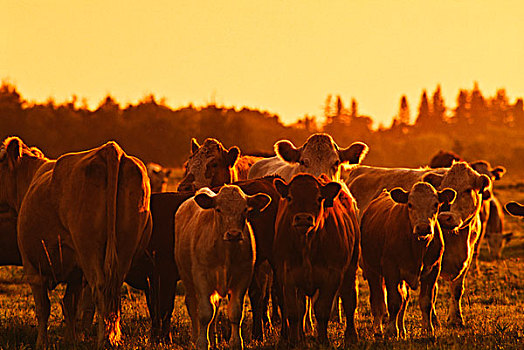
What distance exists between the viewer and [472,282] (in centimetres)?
1587

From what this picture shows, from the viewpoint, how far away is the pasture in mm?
8578

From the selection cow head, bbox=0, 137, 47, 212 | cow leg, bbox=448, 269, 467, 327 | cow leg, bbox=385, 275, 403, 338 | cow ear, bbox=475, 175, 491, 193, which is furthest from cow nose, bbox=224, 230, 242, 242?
cow ear, bbox=475, 175, 491, 193

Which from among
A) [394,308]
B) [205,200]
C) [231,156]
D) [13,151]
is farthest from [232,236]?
[231,156]

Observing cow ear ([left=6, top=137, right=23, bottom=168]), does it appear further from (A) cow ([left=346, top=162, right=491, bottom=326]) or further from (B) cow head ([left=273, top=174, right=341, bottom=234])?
(A) cow ([left=346, top=162, right=491, bottom=326])

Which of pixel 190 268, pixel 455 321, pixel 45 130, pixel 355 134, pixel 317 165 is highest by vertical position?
pixel 355 134

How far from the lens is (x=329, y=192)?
8.30m

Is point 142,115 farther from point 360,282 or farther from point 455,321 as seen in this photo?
point 455,321

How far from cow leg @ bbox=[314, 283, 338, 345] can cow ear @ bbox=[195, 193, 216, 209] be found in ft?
4.62

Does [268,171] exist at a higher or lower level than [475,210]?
higher

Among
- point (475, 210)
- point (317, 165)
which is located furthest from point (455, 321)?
point (317, 165)

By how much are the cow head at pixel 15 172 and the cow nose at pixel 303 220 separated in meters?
3.82

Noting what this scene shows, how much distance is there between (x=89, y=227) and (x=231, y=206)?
4.49 feet

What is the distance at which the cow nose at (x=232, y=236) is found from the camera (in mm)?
7609

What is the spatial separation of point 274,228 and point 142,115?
63.8m
